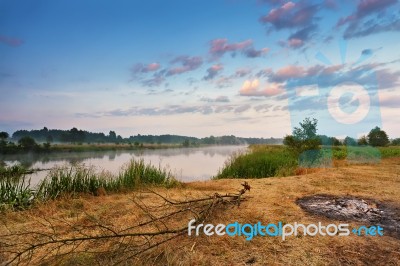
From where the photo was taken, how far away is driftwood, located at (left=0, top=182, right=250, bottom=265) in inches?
156

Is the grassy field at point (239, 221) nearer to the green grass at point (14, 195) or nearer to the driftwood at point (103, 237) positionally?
the driftwood at point (103, 237)

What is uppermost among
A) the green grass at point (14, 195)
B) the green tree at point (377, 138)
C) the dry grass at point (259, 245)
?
the green tree at point (377, 138)

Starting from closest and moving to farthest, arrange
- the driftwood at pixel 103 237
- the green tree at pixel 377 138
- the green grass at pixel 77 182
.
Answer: the driftwood at pixel 103 237 → the green grass at pixel 77 182 → the green tree at pixel 377 138

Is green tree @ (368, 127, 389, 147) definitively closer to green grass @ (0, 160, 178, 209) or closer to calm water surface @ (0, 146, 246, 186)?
calm water surface @ (0, 146, 246, 186)

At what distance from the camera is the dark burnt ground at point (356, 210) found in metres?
5.54

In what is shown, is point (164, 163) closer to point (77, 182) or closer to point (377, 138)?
point (77, 182)

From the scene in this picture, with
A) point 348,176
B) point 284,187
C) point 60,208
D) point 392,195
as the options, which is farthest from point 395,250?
point 348,176

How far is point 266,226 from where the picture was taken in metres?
5.37

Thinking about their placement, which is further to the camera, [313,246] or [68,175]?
[68,175]

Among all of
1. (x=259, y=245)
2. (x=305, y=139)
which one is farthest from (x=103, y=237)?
(x=305, y=139)

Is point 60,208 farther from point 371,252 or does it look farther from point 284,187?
point 371,252

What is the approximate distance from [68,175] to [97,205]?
2.34 metres
